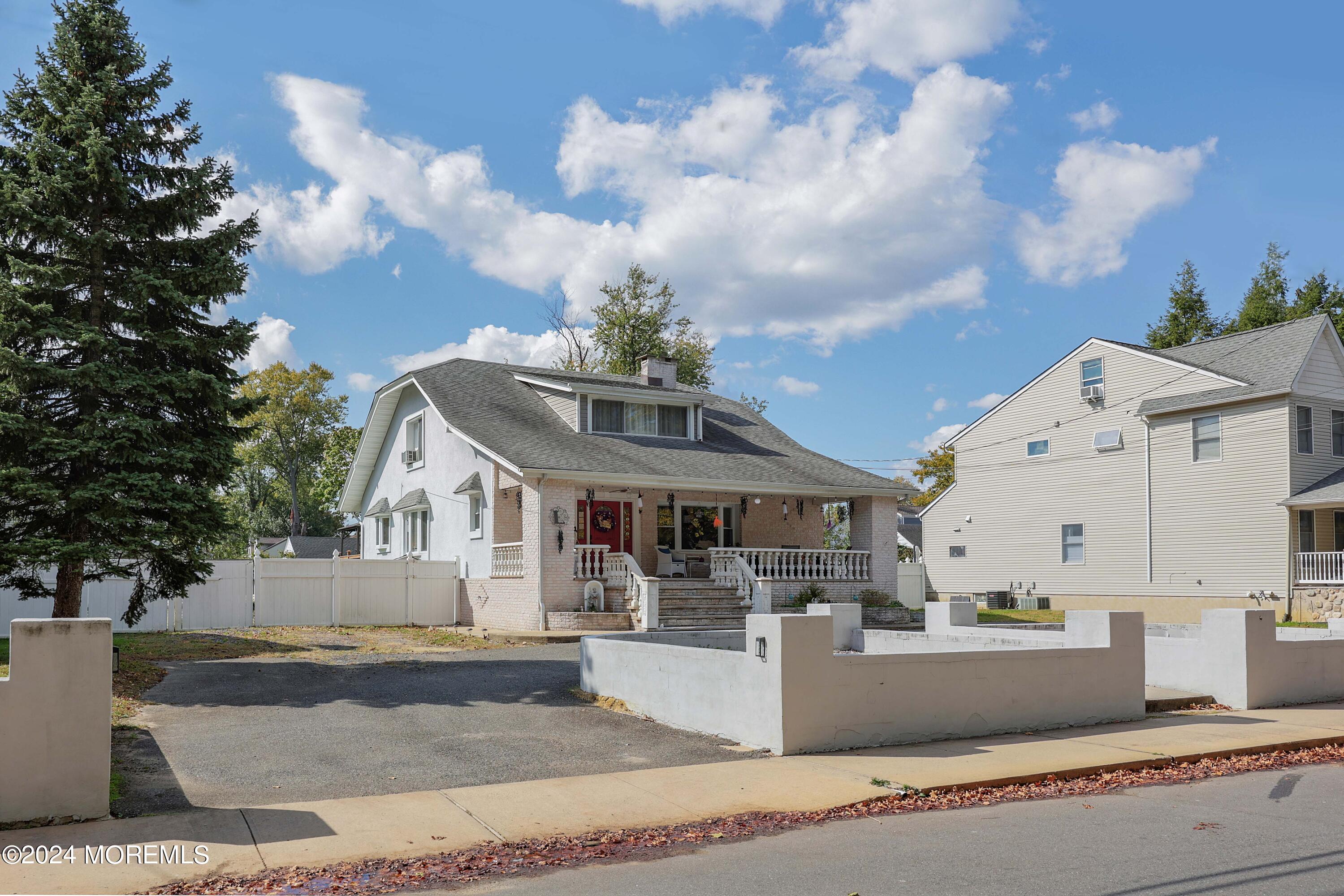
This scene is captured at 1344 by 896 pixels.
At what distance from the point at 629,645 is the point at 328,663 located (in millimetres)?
6606

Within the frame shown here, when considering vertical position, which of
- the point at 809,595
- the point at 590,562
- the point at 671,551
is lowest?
the point at 809,595

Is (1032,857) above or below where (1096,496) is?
below

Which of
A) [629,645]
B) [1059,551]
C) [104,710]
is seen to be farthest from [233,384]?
[1059,551]

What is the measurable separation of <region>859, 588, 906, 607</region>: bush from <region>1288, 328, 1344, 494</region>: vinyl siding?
11.3 metres

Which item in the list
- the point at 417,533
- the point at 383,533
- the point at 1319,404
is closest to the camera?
the point at 1319,404

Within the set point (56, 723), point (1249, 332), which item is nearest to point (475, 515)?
point (56, 723)

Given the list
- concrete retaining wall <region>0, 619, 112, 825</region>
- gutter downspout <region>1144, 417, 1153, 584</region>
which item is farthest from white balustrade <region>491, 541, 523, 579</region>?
gutter downspout <region>1144, 417, 1153, 584</region>

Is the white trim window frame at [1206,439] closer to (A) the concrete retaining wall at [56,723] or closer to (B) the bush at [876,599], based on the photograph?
(B) the bush at [876,599]

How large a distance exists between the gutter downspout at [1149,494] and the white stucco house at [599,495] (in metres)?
8.30

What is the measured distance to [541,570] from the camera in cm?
2205

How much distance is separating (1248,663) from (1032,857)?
7.96 meters

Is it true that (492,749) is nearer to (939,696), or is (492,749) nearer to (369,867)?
(369,867)

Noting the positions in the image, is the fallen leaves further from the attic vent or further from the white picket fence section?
the attic vent

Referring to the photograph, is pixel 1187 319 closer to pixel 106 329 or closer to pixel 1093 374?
pixel 1093 374
